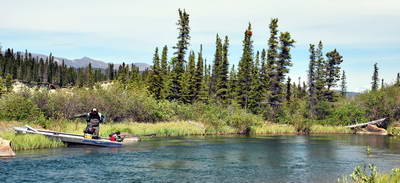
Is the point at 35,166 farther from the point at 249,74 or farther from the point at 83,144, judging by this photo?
the point at 249,74

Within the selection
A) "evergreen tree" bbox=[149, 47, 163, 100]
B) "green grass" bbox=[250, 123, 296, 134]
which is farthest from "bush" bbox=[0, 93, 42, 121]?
"evergreen tree" bbox=[149, 47, 163, 100]

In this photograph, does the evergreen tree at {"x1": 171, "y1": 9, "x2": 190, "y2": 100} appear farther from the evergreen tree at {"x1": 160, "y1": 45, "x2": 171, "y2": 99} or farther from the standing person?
the standing person

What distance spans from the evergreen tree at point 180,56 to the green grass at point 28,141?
154ft

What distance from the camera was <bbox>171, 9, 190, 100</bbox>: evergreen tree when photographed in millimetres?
79312

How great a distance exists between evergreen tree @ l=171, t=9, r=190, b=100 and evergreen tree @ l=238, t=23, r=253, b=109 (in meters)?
12.9

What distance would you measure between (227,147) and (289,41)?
149ft

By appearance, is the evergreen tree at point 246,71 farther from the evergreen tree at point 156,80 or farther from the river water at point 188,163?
the river water at point 188,163

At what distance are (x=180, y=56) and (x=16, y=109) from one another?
143 feet

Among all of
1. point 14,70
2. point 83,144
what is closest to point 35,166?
point 83,144

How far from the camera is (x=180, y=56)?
8031 cm

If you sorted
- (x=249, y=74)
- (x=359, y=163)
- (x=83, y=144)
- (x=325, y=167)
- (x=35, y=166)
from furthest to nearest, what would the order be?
(x=249, y=74) → (x=83, y=144) → (x=359, y=163) → (x=325, y=167) → (x=35, y=166)

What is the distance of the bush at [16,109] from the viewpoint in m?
39.0

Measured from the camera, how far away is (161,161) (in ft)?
98.0

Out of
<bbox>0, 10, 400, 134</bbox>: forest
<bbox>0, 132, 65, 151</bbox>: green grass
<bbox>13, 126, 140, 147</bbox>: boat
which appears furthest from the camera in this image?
<bbox>0, 10, 400, 134</bbox>: forest
